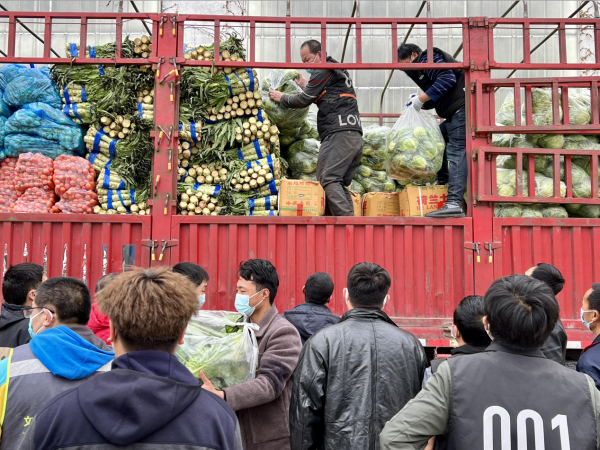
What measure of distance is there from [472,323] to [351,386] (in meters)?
0.66

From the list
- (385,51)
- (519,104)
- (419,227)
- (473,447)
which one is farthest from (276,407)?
(385,51)

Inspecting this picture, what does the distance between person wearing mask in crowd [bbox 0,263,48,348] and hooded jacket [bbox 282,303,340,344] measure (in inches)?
60.3

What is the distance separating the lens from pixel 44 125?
569 cm

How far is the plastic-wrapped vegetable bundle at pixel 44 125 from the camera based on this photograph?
5.68 metres

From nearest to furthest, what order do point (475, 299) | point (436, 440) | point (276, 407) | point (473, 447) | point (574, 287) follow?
point (473, 447) < point (436, 440) < point (475, 299) < point (276, 407) < point (574, 287)

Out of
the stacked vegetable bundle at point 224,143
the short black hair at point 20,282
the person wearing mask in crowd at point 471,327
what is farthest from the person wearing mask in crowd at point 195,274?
the stacked vegetable bundle at point 224,143

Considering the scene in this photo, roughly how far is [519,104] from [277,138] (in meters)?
2.45

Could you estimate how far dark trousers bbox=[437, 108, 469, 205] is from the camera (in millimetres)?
5324

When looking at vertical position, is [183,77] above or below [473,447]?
above

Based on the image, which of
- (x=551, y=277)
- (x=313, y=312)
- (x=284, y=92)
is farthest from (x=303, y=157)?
(x=551, y=277)

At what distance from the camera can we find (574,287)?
5.00 metres

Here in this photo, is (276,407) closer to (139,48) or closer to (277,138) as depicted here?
(277,138)

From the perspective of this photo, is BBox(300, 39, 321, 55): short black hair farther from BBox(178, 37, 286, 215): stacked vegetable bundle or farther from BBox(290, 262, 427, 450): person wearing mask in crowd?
BBox(290, 262, 427, 450): person wearing mask in crowd

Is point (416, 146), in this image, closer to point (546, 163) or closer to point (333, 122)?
point (333, 122)
